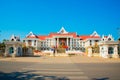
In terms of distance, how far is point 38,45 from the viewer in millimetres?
103375

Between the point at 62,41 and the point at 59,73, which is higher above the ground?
the point at 62,41

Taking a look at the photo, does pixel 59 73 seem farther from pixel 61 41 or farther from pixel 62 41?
pixel 61 41

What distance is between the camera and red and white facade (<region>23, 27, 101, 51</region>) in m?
101

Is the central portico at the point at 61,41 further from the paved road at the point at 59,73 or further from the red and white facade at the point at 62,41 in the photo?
the paved road at the point at 59,73

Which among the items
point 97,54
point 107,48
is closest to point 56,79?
point 107,48

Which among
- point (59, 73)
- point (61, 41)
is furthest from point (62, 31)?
point (59, 73)

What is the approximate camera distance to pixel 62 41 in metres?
102

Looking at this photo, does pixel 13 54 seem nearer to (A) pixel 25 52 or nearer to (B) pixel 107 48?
(A) pixel 25 52

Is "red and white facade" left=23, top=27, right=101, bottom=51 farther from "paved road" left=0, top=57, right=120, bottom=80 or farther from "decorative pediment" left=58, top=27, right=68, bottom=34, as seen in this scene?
"paved road" left=0, top=57, right=120, bottom=80

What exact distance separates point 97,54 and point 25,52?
21.7 meters

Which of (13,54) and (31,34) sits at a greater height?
(31,34)

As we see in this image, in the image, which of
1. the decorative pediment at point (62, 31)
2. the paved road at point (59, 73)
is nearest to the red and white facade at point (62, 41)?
the decorative pediment at point (62, 31)

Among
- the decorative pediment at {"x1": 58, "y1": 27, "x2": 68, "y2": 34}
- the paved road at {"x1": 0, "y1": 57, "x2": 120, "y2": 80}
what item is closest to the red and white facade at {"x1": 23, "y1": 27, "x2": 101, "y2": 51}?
the decorative pediment at {"x1": 58, "y1": 27, "x2": 68, "y2": 34}

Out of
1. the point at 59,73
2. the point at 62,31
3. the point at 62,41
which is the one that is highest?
the point at 62,31
